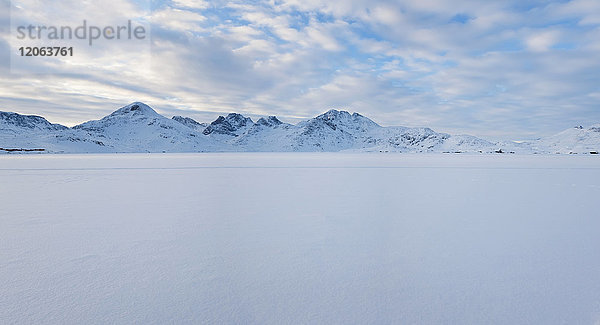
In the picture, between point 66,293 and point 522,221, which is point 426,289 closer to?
point 66,293

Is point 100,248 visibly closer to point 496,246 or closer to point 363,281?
point 363,281

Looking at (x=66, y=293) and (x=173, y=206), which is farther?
(x=173, y=206)

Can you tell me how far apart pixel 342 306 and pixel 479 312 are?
5.36 ft

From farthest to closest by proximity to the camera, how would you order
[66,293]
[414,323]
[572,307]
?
[66,293] → [572,307] → [414,323]

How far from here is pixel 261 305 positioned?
4.50 meters

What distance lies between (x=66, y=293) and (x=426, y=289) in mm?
4890

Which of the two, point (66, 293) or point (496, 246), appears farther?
point (496, 246)

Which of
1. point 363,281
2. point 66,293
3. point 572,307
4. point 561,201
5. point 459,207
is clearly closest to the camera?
point 572,307

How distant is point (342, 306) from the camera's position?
176 inches

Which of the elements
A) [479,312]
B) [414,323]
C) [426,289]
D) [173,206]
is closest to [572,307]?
[479,312]

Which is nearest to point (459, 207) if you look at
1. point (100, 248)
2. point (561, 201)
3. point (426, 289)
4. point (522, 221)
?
point (522, 221)

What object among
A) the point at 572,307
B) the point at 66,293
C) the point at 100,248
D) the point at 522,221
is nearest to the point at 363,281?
the point at 572,307

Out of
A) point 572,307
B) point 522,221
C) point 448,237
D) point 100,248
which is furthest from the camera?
point 522,221

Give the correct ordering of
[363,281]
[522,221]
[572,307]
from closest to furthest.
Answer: [572,307] → [363,281] → [522,221]
